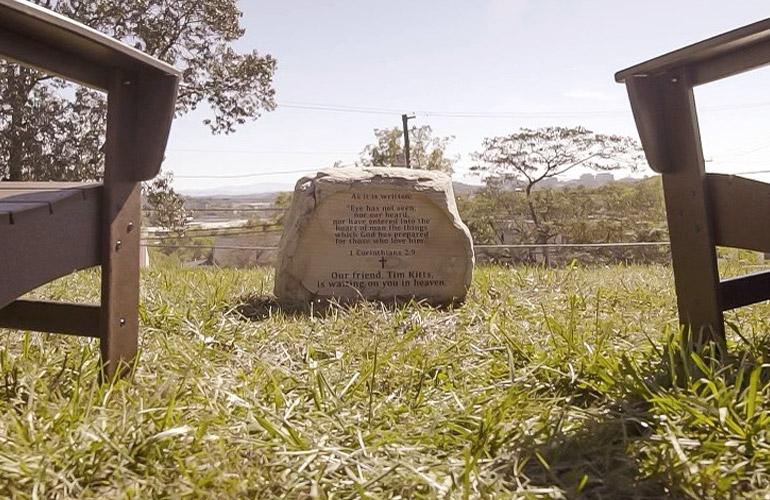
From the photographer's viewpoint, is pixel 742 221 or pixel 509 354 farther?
pixel 509 354

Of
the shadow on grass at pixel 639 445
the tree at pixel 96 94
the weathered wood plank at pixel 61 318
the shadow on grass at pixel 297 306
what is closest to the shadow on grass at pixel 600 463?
the shadow on grass at pixel 639 445

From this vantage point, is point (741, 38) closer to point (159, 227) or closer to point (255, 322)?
point (255, 322)

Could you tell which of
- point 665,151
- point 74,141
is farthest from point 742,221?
point 74,141

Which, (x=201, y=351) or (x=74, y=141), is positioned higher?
(x=74, y=141)

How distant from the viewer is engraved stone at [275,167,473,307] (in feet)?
12.5

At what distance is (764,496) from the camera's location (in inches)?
47.9

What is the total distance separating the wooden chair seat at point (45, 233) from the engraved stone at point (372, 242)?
1.95 metres

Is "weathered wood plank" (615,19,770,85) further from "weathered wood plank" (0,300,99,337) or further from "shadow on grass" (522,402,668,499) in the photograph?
"weathered wood plank" (0,300,99,337)

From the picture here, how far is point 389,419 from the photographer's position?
1.72 metres

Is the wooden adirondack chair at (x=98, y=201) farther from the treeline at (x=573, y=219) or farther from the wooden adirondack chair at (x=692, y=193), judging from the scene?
the treeline at (x=573, y=219)

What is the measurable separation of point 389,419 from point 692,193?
47.3 inches

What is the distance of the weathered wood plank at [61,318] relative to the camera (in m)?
1.93

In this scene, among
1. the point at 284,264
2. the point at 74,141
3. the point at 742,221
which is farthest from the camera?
the point at 74,141

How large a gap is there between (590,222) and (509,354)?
37.0ft
